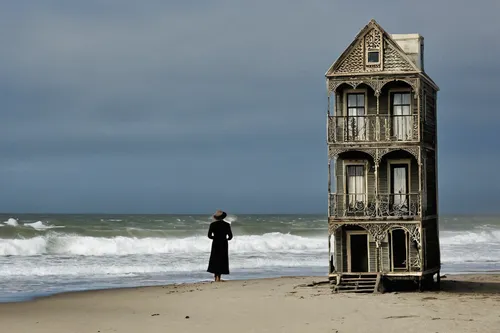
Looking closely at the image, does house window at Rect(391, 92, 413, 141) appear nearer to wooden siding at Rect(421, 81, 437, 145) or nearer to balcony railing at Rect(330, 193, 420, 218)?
wooden siding at Rect(421, 81, 437, 145)

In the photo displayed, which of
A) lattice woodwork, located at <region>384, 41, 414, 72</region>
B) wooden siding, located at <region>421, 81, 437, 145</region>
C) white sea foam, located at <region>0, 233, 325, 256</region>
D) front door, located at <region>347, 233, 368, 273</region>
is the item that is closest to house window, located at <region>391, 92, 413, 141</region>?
wooden siding, located at <region>421, 81, 437, 145</region>

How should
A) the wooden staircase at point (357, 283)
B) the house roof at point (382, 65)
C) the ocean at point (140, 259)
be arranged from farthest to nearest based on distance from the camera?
1. the ocean at point (140, 259)
2. the house roof at point (382, 65)
3. the wooden staircase at point (357, 283)

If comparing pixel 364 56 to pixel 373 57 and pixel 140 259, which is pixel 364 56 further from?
pixel 140 259

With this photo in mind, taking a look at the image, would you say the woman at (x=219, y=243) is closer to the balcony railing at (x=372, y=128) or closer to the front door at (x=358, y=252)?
the front door at (x=358, y=252)

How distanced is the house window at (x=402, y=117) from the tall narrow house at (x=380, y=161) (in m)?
0.03

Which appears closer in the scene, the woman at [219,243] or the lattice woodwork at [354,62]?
the lattice woodwork at [354,62]

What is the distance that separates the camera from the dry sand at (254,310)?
2070 cm

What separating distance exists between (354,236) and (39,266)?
14.6 metres

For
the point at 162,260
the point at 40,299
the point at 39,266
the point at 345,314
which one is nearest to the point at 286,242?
the point at 162,260

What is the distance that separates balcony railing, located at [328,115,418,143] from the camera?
29.3 m

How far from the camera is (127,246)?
187 feet

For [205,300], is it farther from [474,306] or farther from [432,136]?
[432,136]

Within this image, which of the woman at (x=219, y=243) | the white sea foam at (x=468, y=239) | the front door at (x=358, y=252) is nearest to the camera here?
the front door at (x=358, y=252)

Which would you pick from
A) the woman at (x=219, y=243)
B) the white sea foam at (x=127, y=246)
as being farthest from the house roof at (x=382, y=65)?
the white sea foam at (x=127, y=246)
